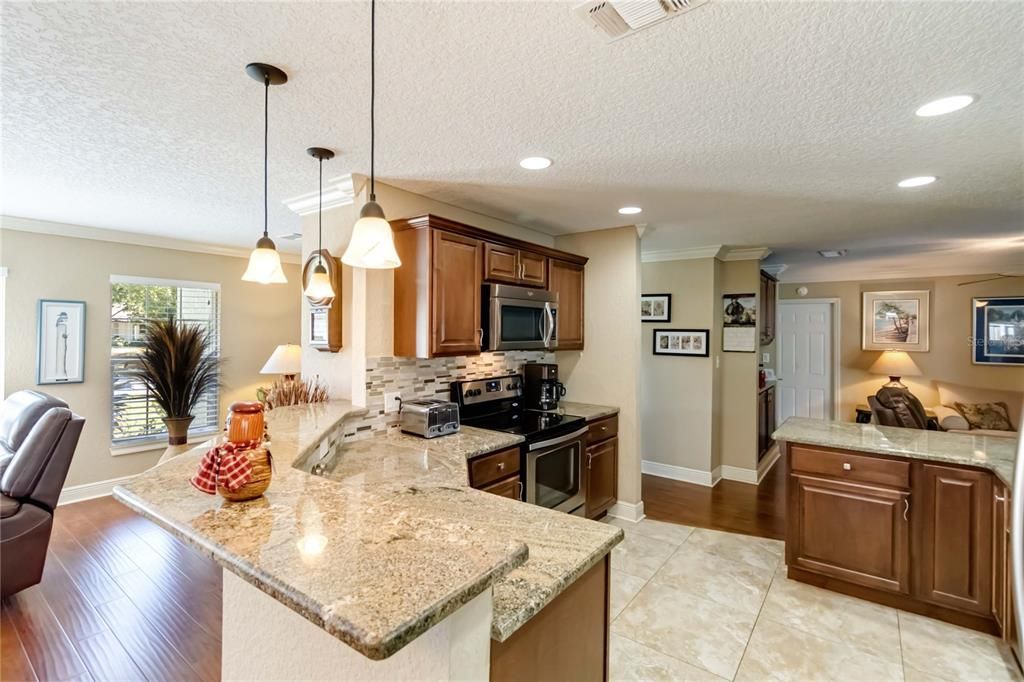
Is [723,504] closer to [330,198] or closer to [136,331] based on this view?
[330,198]

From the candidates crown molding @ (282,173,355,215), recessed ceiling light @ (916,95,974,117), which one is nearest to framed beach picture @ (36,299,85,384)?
crown molding @ (282,173,355,215)

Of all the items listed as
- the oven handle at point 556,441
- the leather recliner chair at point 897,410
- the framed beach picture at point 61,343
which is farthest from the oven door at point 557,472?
the framed beach picture at point 61,343

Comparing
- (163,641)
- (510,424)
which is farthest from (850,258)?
(163,641)

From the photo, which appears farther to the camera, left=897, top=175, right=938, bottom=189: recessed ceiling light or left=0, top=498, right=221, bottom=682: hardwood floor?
left=897, top=175, right=938, bottom=189: recessed ceiling light

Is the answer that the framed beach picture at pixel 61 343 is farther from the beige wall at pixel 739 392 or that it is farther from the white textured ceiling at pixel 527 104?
the beige wall at pixel 739 392

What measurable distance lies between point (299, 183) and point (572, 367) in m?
2.55

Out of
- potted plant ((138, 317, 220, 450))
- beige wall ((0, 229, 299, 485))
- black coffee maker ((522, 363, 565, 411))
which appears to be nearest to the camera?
black coffee maker ((522, 363, 565, 411))

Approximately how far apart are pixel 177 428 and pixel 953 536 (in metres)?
5.72

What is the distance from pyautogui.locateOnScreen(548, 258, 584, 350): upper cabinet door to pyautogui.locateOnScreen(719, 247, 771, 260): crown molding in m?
1.87

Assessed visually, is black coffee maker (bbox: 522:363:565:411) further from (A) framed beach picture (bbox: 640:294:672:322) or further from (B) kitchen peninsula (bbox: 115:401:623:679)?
(B) kitchen peninsula (bbox: 115:401:623:679)

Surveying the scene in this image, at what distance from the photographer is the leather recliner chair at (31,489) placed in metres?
2.54

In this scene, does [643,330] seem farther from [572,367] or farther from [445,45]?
[445,45]

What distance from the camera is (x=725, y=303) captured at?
199 inches

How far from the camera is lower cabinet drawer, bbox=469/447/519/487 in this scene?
94.9 inches
